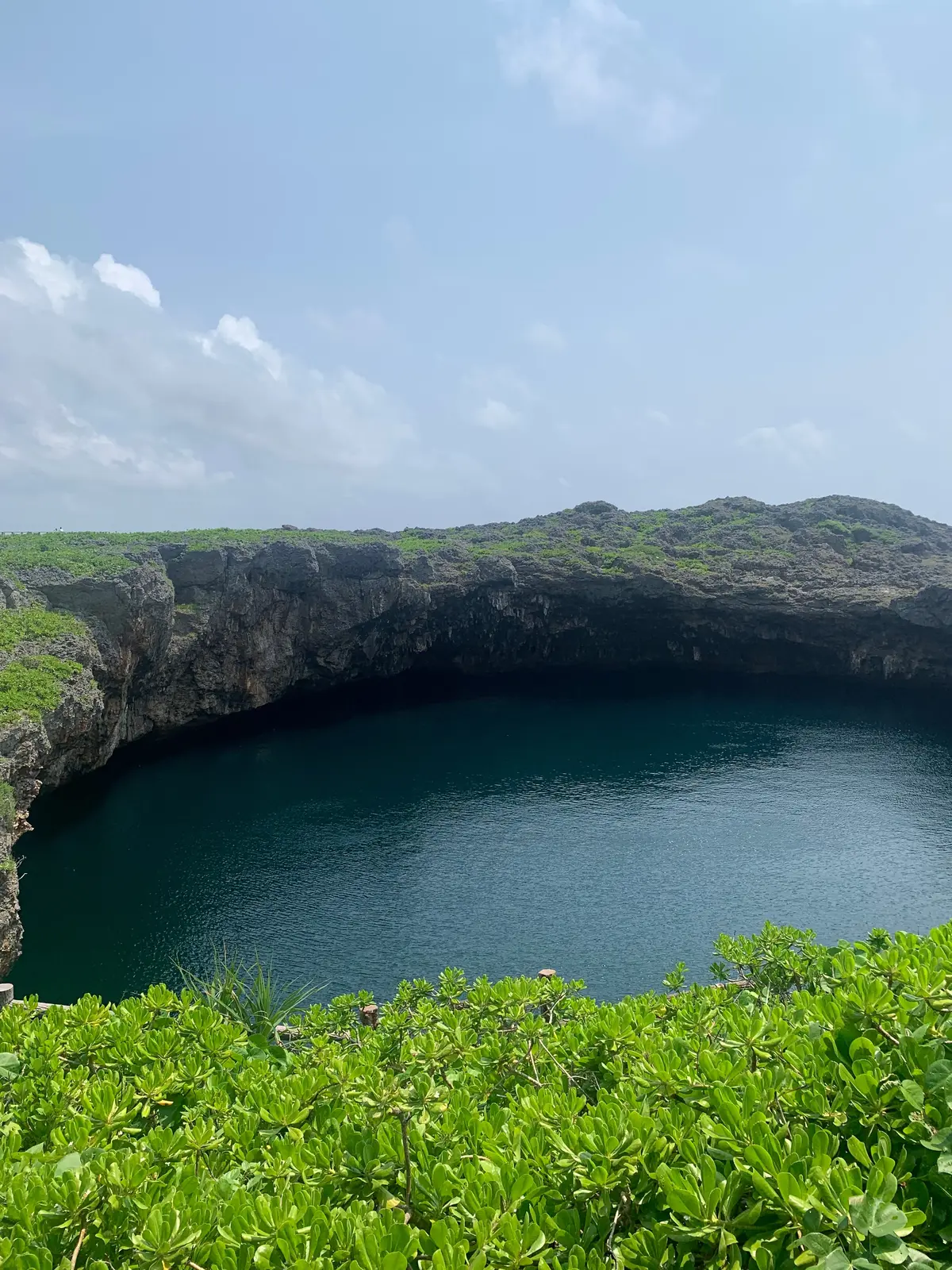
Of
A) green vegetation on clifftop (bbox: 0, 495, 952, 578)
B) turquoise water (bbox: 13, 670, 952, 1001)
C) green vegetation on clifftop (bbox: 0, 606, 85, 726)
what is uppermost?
green vegetation on clifftop (bbox: 0, 495, 952, 578)

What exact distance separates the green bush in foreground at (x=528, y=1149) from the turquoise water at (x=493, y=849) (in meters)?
12.9

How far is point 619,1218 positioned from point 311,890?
20.4 meters

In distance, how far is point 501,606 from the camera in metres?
43.1

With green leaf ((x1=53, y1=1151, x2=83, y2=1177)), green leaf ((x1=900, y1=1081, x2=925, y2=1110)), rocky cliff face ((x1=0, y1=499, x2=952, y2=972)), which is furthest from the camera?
rocky cliff face ((x1=0, y1=499, x2=952, y2=972))

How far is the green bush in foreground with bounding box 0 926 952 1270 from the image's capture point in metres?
2.22

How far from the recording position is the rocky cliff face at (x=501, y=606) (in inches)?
1207

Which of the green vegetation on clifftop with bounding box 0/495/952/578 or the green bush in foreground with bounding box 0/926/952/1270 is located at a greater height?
the green vegetation on clifftop with bounding box 0/495/952/578

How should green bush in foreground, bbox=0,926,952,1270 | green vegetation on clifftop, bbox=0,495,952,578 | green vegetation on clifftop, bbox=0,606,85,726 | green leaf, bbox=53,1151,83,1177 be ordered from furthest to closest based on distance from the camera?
green vegetation on clifftop, bbox=0,495,952,578
green vegetation on clifftop, bbox=0,606,85,726
green leaf, bbox=53,1151,83,1177
green bush in foreground, bbox=0,926,952,1270

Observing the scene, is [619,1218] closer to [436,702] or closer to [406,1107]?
[406,1107]

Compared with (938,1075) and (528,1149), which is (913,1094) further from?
(528,1149)

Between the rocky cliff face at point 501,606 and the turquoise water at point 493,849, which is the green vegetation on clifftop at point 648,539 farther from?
the turquoise water at point 493,849


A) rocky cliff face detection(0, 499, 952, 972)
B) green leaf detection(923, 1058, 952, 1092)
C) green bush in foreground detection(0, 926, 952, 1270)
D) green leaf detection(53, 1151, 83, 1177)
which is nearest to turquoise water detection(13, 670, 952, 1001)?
rocky cliff face detection(0, 499, 952, 972)

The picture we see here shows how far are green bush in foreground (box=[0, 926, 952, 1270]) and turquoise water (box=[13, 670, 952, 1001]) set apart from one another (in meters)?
12.9

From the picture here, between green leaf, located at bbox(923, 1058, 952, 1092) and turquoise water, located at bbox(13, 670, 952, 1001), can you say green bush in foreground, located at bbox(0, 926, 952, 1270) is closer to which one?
green leaf, located at bbox(923, 1058, 952, 1092)
